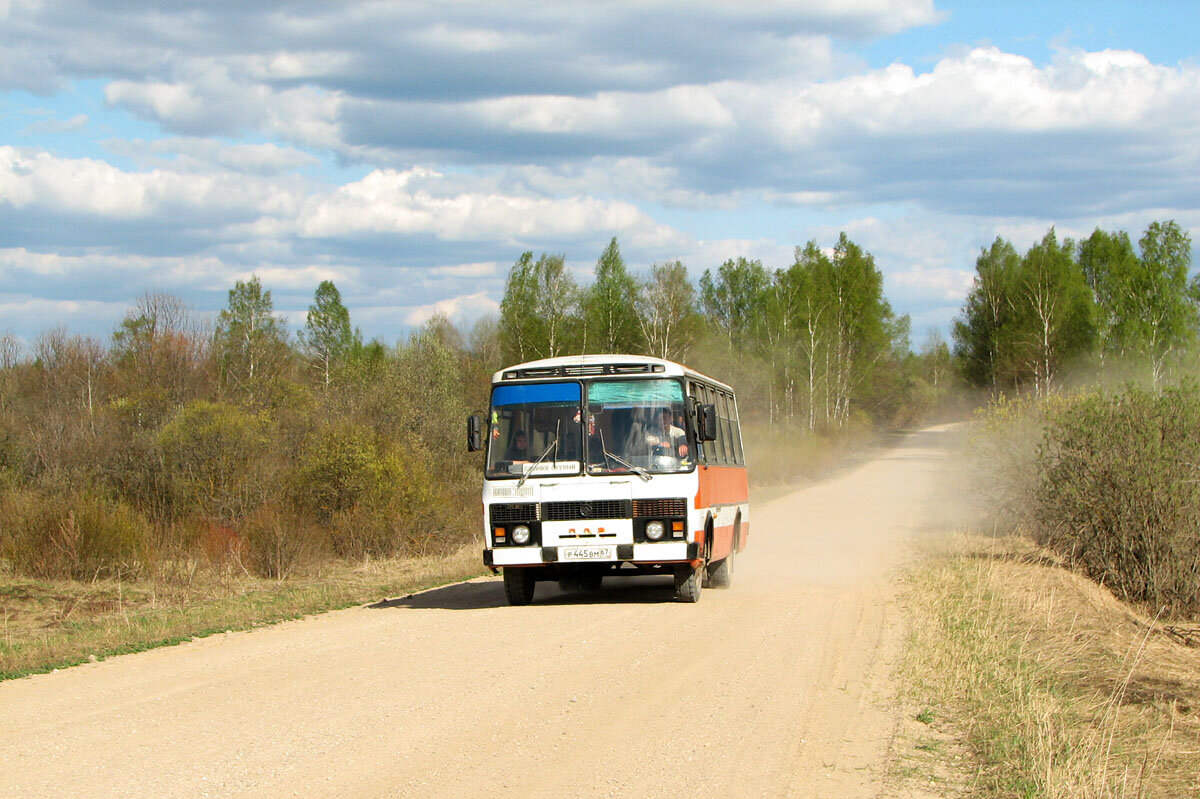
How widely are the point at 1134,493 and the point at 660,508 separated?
26.4ft

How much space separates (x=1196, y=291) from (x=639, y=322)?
1200 inches

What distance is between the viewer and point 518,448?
14281 millimetres

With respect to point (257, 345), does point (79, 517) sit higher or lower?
lower

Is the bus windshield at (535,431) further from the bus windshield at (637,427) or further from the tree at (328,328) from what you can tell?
the tree at (328,328)

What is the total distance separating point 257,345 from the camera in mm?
47656

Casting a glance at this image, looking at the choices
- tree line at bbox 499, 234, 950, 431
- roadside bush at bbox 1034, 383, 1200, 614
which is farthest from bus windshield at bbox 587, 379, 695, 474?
tree line at bbox 499, 234, 950, 431

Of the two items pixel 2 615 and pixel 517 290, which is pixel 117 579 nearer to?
pixel 2 615

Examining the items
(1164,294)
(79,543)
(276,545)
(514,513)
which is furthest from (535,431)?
(1164,294)

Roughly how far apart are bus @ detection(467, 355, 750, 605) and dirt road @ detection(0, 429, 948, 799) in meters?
0.67

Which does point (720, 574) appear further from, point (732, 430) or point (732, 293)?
point (732, 293)

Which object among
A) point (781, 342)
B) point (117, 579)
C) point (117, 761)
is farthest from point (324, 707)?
point (781, 342)

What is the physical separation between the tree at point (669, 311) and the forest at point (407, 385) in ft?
0.38

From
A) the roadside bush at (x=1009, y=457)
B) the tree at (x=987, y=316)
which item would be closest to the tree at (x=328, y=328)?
the tree at (x=987, y=316)

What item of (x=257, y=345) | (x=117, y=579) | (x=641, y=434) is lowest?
(x=117, y=579)
